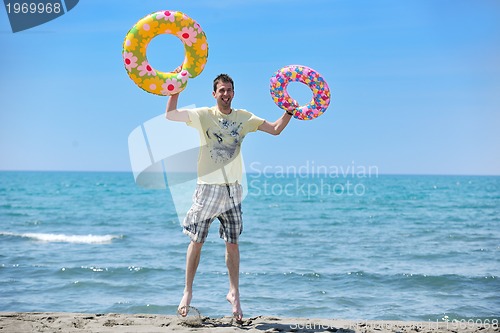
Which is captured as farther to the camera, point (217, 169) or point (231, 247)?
point (231, 247)

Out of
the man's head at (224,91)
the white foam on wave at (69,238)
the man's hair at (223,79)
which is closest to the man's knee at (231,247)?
the man's head at (224,91)

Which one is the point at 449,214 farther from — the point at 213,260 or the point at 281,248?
the point at 213,260

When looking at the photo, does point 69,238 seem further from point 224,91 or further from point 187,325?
point 224,91

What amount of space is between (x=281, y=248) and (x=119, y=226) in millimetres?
7905

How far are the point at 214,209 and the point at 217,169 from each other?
0.34m

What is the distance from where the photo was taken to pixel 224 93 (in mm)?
5270

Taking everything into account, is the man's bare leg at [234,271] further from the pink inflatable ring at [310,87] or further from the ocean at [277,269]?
the ocean at [277,269]

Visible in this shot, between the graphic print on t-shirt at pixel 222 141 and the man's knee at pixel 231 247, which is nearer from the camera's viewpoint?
the graphic print on t-shirt at pixel 222 141

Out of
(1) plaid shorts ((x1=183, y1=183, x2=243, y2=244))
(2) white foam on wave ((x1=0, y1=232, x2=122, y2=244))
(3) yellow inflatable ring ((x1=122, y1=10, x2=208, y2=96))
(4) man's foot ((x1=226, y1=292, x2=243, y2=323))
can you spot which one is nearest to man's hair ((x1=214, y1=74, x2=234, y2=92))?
(3) yellow inflatable ring ((x1=122, y1=10, x2=208, y2=96))

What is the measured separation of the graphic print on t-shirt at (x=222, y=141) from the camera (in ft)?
17.3

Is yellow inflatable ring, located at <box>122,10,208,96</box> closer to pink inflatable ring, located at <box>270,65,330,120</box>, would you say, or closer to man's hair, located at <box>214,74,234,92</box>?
man's hair, located at <box>214,74,234,92</box>

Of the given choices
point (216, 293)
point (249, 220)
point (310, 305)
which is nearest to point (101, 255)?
point (216, 293)

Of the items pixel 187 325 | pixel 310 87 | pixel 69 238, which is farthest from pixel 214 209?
pixel 69 238

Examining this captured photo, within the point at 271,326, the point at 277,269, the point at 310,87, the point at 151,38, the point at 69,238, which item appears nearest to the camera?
the point at 151,38
